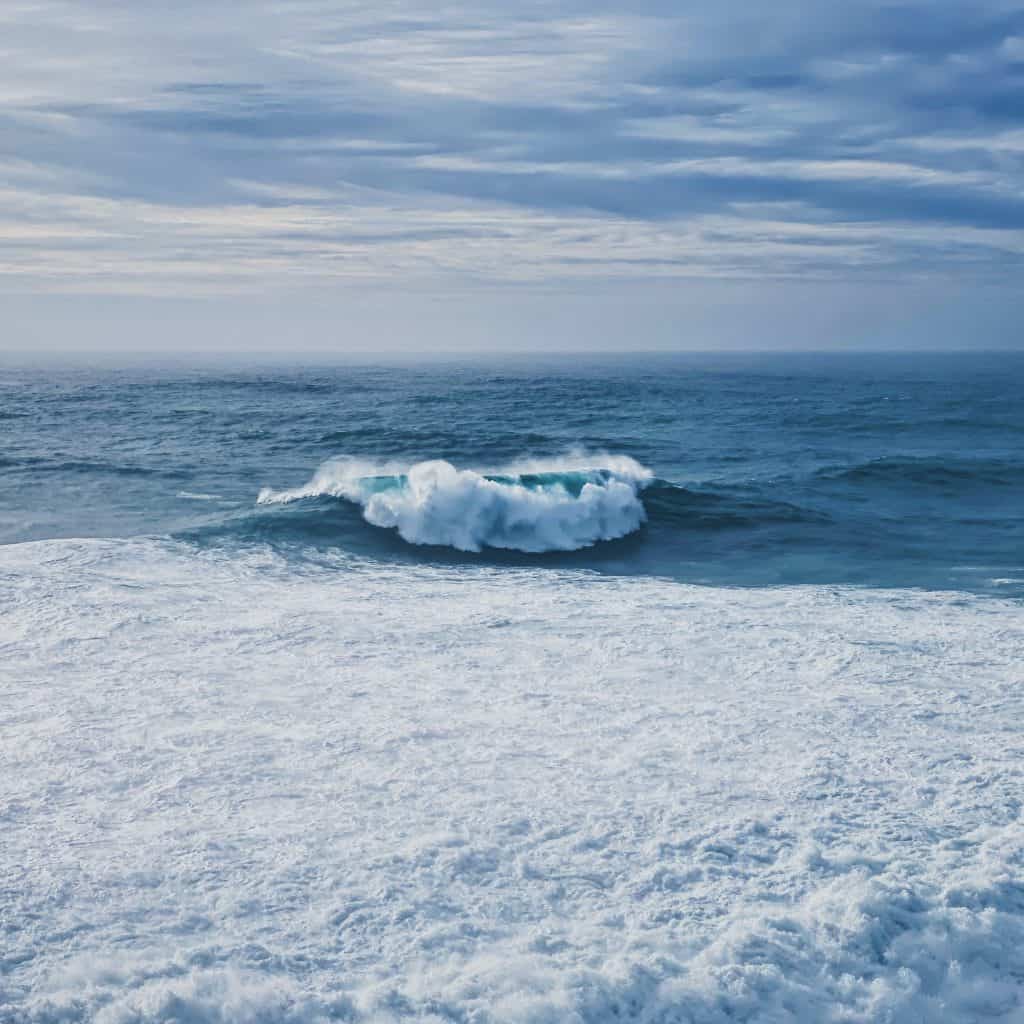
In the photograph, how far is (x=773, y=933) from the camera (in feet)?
17.8

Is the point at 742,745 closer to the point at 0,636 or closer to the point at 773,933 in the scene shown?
the point at 773,933

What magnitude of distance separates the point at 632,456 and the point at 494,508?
521 inches

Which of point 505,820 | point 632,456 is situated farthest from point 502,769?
point 632,456

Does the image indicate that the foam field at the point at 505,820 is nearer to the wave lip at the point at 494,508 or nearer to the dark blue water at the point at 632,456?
the dark blue water at the point at 632,456

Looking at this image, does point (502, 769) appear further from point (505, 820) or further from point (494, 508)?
point (494, 508)

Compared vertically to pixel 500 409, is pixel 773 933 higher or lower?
lower

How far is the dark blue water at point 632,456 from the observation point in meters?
16.6

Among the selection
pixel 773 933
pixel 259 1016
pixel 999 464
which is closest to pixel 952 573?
pixel 773 933

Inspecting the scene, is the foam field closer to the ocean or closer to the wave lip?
the ocean

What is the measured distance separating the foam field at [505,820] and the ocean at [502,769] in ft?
0.09

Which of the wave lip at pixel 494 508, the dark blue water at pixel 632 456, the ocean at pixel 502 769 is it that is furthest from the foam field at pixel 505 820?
the wave lip at pixel 494 508

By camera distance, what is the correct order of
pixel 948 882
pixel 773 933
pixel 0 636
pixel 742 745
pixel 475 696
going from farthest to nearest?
pixel 0 636, pixel 475 696, pixel 742 745, pixel 948 882, pixel 773 933

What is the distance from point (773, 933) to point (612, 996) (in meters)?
1.11

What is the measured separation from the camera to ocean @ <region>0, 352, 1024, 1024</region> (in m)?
5.12
